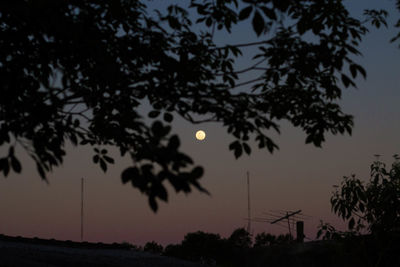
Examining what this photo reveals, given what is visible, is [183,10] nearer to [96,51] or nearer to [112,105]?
[112,105]

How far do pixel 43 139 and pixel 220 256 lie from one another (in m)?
15.5

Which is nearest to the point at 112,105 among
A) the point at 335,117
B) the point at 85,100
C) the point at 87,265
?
the point at 85,100

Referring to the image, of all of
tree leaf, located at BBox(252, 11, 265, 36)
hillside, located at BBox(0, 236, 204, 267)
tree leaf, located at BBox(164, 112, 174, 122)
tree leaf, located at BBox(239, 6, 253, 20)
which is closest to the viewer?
tree leaf, located at BBox(252, 11, 265, 36)

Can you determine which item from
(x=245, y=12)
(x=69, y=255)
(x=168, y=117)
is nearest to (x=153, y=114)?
(x=168, y=117)

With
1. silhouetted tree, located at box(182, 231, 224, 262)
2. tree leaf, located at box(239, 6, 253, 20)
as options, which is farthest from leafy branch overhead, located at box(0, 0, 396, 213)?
silhouetted tree, located at box(182, 231, 224, 262)

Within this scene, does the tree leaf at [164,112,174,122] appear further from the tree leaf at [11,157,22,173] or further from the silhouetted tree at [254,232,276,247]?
the silhouetted tree at [254,232,276,247]

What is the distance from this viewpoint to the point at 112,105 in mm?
9750

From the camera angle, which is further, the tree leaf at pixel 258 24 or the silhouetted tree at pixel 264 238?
the silhouetted tree at pixel 264 238

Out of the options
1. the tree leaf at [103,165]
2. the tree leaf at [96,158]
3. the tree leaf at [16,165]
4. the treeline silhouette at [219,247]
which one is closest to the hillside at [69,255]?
the treeline silhouette at [219,247]

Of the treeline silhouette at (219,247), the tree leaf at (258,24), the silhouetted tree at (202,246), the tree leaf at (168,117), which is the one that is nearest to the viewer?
the tree leaf at (258,24)

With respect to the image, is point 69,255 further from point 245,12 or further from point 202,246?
point 245,12

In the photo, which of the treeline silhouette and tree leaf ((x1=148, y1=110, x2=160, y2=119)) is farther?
the treeline silhouette

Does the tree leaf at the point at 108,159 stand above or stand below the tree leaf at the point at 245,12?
below

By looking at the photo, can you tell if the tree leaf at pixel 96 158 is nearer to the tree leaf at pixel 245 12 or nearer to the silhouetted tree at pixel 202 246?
the tree leaf at pixel 245 12
